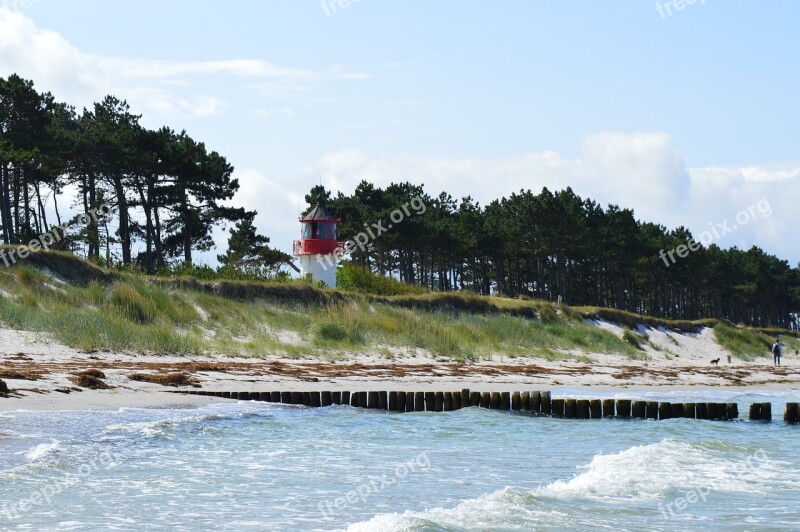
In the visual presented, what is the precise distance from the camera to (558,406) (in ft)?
77.9

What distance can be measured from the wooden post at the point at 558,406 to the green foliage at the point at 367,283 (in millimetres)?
27516

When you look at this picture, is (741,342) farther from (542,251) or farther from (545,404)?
(545,404)

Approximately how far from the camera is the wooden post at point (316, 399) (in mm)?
22859

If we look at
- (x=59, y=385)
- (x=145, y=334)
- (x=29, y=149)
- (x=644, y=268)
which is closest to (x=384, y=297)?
(x=145, y=334)

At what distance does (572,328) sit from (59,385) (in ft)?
116

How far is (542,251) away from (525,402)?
65.9 m

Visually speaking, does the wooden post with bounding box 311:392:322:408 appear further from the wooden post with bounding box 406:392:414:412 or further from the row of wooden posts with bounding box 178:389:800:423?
the wooden post with bounding box 406:392:414:412

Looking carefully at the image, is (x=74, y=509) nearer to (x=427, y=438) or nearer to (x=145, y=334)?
(x=427, y=438)

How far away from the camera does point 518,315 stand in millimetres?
51438

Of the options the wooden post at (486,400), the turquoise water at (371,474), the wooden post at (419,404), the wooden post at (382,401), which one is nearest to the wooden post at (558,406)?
the wooden post at (486,400)

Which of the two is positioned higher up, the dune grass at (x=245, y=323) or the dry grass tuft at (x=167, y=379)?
the dune grass at (x=245, y=323)

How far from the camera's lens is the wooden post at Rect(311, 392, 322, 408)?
2286cm

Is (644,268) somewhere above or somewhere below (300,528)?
above

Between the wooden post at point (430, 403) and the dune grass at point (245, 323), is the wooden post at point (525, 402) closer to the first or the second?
the wooden post at point (430, 403)
